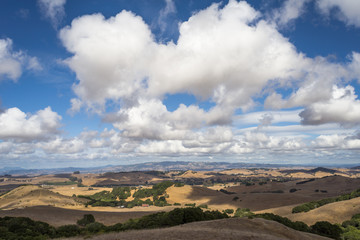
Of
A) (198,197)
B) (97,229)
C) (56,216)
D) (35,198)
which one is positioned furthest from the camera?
(198,197)

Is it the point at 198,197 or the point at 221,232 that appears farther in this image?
the point at 198,197

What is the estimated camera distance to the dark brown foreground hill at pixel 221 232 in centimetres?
2607

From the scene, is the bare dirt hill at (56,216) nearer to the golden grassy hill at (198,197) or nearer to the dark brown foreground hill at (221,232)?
the dark brown foreground hill at (221,232)

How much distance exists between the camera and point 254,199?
437ft

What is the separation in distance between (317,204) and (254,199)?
144 feet

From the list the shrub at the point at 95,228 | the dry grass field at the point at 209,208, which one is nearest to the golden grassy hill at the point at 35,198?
the dry grass field at the point at 209,208

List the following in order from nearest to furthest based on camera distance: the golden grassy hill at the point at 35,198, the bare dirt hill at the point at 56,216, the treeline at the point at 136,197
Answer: the bare dirt hill at the point at 56,216
the golden grassy hill at the point at 35,198
the treeline at the point at 136,197

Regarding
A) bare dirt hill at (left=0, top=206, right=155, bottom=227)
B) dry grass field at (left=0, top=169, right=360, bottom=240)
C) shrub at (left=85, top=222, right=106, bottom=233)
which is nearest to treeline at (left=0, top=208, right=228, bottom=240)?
shrub at (left=85, top=222, right=106, bottom=233)

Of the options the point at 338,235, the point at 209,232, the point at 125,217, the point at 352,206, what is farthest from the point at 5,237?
the point at 352,206

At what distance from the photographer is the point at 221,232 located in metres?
28.4

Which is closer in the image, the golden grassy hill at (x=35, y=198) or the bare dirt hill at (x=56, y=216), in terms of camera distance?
the bare dirt hill at (x=56, y=216)

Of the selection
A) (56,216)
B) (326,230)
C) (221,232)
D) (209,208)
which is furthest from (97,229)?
(209,208)

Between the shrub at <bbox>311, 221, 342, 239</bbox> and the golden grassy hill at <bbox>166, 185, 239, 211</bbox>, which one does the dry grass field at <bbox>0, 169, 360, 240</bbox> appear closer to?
the golden grassy hill at <bbox>166, 185, 239, 211</bbox>

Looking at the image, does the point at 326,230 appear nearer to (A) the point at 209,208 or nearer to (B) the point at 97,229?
(B) the point at 97,229
